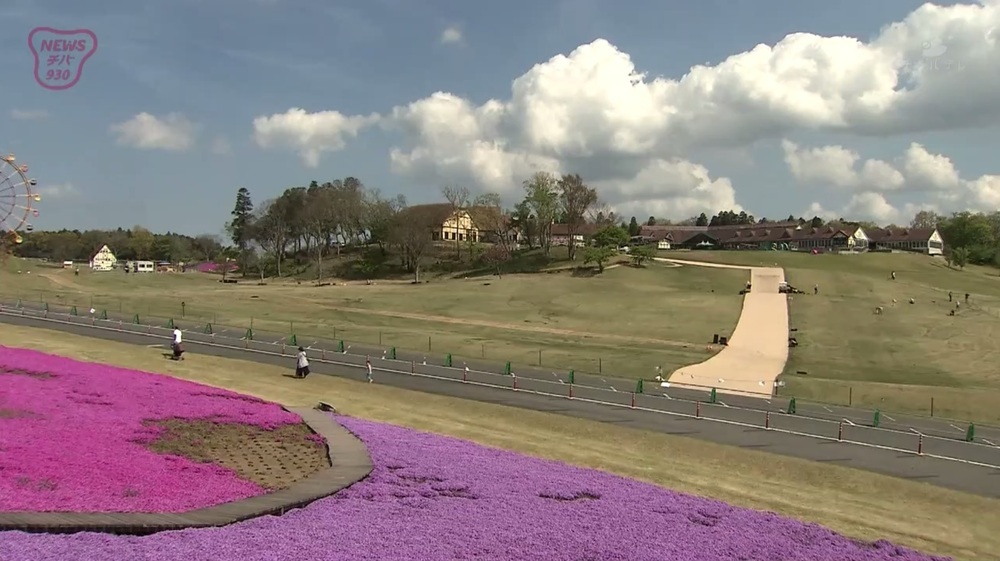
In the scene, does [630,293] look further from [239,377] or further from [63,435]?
[63,435]

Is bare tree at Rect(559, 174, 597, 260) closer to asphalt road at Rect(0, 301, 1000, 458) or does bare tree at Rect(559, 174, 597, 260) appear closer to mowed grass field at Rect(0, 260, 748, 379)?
mowed grass field at Rect(0, 260, 748, 379)

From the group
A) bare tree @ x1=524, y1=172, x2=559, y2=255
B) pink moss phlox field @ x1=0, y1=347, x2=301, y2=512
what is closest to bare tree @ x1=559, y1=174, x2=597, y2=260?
bare tree @ x1=524, y1=172, x2=559, y2=255

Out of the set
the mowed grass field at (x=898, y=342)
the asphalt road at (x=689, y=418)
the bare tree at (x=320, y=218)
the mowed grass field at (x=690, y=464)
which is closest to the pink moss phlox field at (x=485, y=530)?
the mowed grass field at (x=690, y=464)

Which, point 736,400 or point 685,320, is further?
point 685,320

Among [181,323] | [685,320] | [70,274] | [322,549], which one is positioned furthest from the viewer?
[70,274]

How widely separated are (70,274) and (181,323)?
268 feet

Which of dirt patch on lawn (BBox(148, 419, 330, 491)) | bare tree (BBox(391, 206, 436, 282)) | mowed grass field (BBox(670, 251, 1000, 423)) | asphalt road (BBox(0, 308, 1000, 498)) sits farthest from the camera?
bare tree (BBox(391, 206, 436, 282))

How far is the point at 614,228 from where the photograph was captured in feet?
466

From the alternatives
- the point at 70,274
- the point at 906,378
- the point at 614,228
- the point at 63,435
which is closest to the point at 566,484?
the point at 63,435

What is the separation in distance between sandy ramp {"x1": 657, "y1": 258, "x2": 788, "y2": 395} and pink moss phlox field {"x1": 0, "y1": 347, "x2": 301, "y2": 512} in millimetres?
32293

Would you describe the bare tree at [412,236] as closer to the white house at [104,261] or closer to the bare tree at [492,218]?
the bare tree at [492,218]

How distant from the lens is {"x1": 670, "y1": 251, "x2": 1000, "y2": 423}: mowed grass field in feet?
154

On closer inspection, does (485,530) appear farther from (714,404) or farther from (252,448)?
(714,404)

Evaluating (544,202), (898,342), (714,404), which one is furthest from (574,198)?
(714,404)
